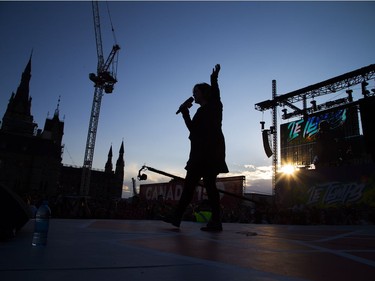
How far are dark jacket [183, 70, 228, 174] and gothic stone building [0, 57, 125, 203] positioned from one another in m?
60.5

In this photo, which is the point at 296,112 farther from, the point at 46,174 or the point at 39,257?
the point at 46,174

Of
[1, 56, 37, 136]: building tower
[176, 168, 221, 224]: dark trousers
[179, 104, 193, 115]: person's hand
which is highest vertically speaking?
[1, 56, 37, 136]: building tower

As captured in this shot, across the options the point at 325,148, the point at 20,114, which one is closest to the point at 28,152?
the point at 20,114

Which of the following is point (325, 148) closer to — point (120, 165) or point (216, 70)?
point (216, 70)

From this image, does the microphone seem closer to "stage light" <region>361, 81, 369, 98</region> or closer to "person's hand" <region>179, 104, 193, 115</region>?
"person's hand" <region>179, 104, 193, 115</region>

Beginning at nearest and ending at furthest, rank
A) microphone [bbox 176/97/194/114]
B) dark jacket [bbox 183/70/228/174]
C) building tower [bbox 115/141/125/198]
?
dark jacket [bbox 183/70/228/174] → microphone [bbox 176/97/194/114] → building tower [bbox 115/141/125/198]

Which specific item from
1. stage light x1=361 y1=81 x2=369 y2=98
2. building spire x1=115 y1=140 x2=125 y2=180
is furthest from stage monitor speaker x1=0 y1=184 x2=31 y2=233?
building spire x1=115 y1=140 x2=125 y2=180

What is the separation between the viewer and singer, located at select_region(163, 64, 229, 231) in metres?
3.36

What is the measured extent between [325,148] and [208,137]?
21.2 m

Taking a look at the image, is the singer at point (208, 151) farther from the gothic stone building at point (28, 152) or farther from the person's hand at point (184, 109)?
the gothic stone building at point (28, 152)

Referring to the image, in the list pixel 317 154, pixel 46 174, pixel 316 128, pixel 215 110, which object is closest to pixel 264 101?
pixel 316 128

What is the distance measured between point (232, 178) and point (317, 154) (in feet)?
24.4

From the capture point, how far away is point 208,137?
3.38 m

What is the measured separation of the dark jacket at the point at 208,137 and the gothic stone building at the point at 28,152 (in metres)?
60.5
